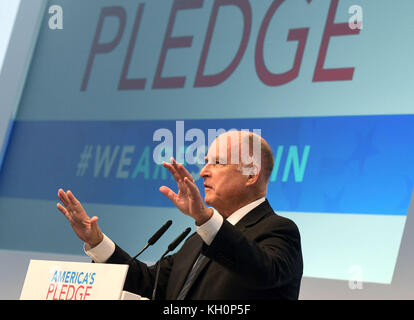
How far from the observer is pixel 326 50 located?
14.9 feet

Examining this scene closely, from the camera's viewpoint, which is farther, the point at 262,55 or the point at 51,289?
the point at 262,55

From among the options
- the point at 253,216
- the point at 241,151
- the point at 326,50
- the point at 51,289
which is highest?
the point at 326,50

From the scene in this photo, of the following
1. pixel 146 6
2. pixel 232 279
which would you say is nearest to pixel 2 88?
pixel 146 6

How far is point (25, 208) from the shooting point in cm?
566

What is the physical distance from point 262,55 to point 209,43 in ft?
1.56

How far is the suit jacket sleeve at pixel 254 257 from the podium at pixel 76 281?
286mm

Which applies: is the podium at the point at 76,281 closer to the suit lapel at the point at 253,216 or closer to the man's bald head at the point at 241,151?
the suit lapel at the point at 253,216

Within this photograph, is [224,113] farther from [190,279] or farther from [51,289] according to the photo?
[51,289]

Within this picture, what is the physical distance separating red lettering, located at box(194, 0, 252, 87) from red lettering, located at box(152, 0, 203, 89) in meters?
0.14

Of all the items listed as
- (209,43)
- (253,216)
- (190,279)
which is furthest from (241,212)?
(209,43)

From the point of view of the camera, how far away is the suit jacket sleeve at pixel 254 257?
2.19m

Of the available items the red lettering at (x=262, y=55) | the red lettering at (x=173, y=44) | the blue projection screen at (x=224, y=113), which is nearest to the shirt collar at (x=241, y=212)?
the blue projection screen at (x=224, y=113)

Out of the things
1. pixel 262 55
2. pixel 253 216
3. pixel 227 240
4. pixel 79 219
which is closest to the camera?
pixel 227 240

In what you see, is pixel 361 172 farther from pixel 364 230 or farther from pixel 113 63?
pixel 113 63
